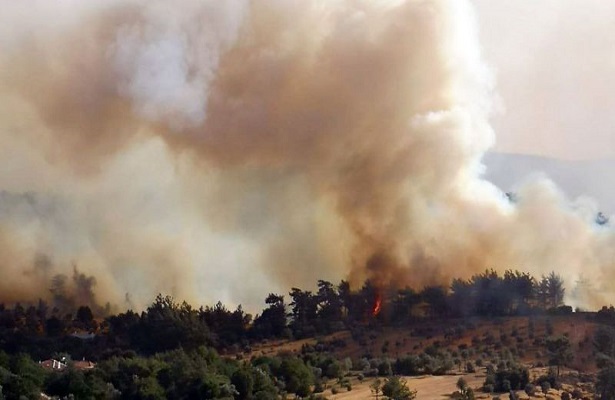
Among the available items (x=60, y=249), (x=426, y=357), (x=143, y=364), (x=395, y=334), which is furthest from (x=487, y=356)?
(x=60, y=249)

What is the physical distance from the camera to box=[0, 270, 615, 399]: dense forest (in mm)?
34125

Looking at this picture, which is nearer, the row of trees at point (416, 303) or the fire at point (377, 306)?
the row of trees at point (416, 303)

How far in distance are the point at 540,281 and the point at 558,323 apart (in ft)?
18.8

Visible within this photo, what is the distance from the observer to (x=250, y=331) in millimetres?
48375

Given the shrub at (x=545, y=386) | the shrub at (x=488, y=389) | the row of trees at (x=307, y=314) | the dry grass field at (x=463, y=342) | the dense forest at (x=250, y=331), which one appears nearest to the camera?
the shrub at (x=545, y=386)

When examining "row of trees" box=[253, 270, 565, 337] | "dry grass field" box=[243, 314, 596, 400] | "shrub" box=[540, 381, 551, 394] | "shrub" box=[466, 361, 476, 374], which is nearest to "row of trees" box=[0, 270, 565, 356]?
"row of trees" box=[253, 270, 565, 337]

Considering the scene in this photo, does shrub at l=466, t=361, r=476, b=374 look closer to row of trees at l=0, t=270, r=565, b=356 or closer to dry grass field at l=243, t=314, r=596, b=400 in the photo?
dry grass field at l=243, t=314, r=596, b=400

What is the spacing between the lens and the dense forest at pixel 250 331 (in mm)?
34125

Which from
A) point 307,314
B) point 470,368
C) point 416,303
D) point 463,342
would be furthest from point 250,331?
point 470,368

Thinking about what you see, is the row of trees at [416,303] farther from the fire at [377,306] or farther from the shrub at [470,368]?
the shrub at [470,368]

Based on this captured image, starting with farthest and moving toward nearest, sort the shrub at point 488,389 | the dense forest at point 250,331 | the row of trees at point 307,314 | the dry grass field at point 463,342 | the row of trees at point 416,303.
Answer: the row of trees at point 416,303, the row of trees at point 307,314, the dry grass field at point 463,342, the dense forest at point 250,331, the shrub at point 488,389

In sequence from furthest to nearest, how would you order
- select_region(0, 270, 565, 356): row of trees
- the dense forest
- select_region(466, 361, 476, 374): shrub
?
select_region(0, 270, 565, 356): row of trees < select_region(466, 361, 476, 374): shrub < the dense forest

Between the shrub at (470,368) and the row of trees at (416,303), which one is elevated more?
the row of trees at (416,303)

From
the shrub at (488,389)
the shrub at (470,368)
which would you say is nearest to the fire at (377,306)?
the shrub at (470,368)
